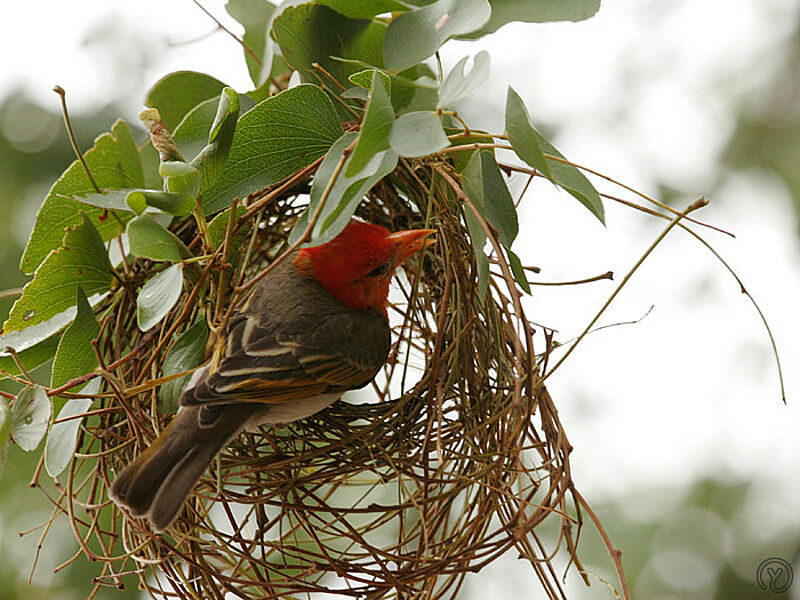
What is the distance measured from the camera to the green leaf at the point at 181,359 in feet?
2.97

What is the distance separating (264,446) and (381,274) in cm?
26

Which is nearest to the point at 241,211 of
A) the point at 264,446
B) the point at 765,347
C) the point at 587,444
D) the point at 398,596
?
the point at 264,446

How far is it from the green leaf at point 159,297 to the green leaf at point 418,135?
0.92ft

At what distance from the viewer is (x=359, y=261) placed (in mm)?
1062

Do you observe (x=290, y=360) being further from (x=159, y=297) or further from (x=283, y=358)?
(x=159, y=297)

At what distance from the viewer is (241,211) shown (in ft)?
3.07

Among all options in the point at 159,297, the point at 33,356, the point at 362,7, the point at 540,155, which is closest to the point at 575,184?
the point at 540,155

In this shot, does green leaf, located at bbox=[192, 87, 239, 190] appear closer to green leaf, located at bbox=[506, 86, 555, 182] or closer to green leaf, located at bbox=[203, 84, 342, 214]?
green leaf, located at bbox=[203, 84, 342, 214]

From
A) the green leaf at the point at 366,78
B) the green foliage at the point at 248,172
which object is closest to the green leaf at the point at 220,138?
the green foliage at the point at 248,172

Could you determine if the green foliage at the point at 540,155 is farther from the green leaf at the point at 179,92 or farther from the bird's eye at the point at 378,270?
the green leaf at the point at 179,92

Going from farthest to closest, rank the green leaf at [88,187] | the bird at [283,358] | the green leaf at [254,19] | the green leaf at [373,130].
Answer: the green leaf at [254,19]
the green leaf at [88,187]
the bird at [283,358]
the green leaf at [373,130]

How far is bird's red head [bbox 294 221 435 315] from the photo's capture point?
1.04 m

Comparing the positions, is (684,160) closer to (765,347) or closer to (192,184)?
(765,347)

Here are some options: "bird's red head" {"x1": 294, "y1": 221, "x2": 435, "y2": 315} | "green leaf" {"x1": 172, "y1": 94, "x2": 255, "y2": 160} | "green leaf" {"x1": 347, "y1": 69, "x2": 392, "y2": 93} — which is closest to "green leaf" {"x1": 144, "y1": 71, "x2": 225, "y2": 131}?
"green leaf" {"x1": 172, "y1": 94, "x2": 255, "y2": 160}
